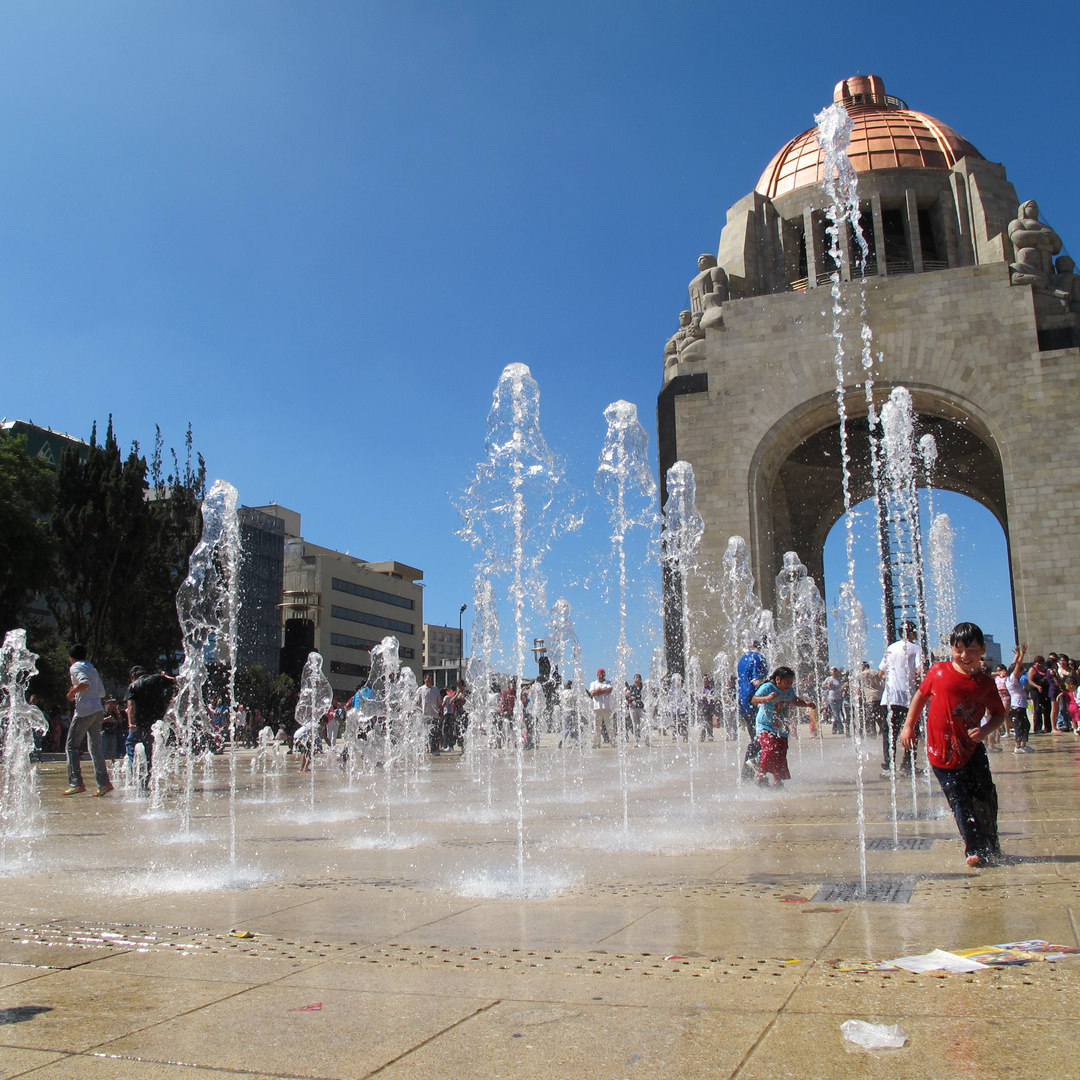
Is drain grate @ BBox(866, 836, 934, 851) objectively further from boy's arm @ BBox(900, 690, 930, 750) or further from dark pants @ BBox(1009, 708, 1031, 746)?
dark pants @ BBox(1009, 708, 1031, 746)

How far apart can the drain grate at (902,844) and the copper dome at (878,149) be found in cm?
2410

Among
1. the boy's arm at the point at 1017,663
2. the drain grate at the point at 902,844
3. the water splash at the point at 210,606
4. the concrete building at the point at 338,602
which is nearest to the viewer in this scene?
the drain grate at the point at 902,844

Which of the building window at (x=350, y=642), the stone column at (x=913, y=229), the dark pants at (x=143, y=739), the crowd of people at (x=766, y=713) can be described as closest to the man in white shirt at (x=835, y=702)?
the crowd of people at (x=766, y=713)

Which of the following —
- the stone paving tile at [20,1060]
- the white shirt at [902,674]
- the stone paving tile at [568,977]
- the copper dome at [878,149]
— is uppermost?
the copper dome at [878,149]

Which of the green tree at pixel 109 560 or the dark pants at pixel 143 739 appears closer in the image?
the dark pants at pixel 143 739

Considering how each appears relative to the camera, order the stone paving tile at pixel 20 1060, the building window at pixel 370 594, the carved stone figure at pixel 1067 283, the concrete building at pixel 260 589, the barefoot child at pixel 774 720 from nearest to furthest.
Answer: the stone paving tile at pixel 20 1060 → the barefoot child at pixel 774 720 → the carved stone figure at pixel 1067 283 → the concrete building at pixel 260 589 → the building window at pixel 370 594

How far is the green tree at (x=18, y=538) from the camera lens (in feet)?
84.9

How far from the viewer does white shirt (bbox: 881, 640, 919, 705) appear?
27.3 ft

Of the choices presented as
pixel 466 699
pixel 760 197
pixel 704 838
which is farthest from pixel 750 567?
pixel 704 838

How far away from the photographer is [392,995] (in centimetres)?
271

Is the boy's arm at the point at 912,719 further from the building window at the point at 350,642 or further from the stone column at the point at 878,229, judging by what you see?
the building window at the point at 350,642

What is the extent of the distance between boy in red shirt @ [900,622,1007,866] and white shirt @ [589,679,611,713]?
12.8 m

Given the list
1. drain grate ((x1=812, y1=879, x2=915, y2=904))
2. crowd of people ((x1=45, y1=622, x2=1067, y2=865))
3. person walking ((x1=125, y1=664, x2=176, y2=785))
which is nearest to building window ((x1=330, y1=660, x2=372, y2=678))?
crowd of people ((x1=45, y1=622, x2=1067, y2=865))

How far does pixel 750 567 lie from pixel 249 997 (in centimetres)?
2086
